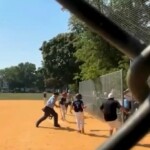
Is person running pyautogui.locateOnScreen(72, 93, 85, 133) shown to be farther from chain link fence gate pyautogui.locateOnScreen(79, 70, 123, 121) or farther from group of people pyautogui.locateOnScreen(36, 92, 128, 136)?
chain link fence gate pyautogui.locateOnScreen(79, 70, 123, 121)

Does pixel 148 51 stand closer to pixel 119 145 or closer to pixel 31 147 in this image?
pixel 119 145

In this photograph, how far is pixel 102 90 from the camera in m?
28.9

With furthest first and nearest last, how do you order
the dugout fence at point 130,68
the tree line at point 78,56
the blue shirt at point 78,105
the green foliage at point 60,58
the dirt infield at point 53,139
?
1. the green foliage at point 60,58
2. the blue shirt at point 78,105
3. the dirt infield at point 53,139
4. the tree line at point 78,56
5. the dugout fence at point 130,68

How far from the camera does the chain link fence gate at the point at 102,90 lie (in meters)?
22.9

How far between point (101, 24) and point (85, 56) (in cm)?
4031

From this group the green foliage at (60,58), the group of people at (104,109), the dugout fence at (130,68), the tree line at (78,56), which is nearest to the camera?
the dugout fence at (130,68)

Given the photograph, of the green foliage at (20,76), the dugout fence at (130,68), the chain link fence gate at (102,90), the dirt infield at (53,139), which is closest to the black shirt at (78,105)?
the dirt infield at (53,139)

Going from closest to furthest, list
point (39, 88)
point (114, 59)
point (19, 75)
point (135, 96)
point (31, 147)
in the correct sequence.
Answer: point (135, 96) → point (31, 147) → point (114, 59) → point (39, 88) → point (19, 75)

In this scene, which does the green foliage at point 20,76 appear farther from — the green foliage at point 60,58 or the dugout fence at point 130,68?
the dugout fence at point 130,68

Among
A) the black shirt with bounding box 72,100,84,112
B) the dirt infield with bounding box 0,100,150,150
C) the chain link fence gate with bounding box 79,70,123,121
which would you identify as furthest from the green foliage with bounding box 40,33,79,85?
the black shirt with bounding box 72,100,84,112

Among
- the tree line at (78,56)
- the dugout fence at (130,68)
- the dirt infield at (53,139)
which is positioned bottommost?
the dirt infield at (53,139)

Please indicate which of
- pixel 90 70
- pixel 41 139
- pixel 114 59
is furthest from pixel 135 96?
pixel 90 70

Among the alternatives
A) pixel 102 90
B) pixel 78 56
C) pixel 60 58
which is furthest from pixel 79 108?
pixel 60 58

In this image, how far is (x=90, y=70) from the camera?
132 ft
